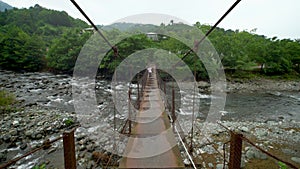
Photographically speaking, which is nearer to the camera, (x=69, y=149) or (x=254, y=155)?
(x=69, y=149)

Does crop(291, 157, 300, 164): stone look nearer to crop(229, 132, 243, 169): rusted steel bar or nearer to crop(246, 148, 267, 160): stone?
crop(246, 148, 267, 160): stone

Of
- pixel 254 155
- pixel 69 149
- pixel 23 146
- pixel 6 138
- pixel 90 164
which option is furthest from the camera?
pixel 6 138

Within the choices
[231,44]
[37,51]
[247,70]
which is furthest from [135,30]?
[247,70]

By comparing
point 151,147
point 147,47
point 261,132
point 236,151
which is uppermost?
point 147,47

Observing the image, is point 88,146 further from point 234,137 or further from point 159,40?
point 159,40

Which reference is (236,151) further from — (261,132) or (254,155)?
(261,132)

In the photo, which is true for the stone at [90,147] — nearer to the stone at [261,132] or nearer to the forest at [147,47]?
the stone at [261,132]

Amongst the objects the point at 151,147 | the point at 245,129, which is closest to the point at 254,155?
the point at 245,129

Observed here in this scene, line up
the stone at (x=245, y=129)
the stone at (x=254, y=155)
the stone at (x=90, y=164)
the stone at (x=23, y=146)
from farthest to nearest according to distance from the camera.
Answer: the stone at (x=245, y=129) → the stone at (x=23, y=146) → the stone at (x=254, y=155) → the stone at (x=90, y=164)

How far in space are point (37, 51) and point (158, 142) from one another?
1826cm

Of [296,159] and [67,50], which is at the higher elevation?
[67,50]

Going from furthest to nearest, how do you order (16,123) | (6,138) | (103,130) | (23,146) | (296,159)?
(16,123) < (103,130) < (6,138) < (23,146) < (296,159)

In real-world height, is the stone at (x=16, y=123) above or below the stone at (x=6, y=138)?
above

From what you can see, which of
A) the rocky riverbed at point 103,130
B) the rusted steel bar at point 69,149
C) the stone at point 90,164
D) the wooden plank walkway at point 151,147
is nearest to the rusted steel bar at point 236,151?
the wooden plank walkway at point 151,147
